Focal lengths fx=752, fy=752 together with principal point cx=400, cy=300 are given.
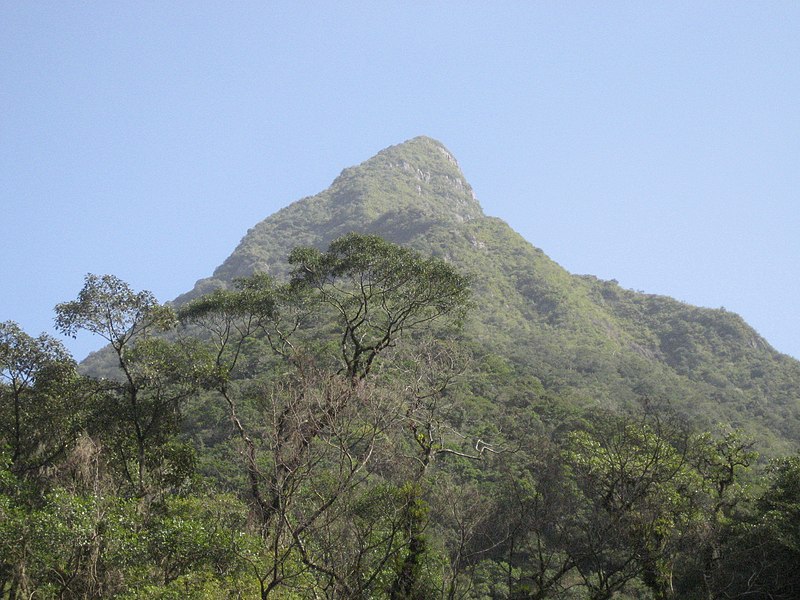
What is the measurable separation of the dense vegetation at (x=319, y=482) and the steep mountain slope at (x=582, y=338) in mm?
18614

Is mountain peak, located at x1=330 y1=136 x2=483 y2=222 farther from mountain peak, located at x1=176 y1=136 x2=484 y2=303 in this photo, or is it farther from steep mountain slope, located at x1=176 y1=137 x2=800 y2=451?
steep mountain slope, located at x1=176 y1=137 x2=800 y2=451

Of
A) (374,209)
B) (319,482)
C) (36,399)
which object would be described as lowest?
(319,482)

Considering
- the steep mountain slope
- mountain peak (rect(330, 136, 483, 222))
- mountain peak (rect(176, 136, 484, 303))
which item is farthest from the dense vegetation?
mountain peak (rect(330, 136, 483, 222))

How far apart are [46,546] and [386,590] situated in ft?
19.5

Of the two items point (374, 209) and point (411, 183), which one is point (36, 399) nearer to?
point (374, 209)

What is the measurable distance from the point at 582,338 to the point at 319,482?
51.5 metres

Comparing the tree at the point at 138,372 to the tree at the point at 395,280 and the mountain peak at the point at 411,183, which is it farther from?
the mountain peak at the point at 411,183

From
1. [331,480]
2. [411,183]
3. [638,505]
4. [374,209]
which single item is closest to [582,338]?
[638,505]

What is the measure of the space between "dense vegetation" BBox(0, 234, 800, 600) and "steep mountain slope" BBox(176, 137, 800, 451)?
1861cm

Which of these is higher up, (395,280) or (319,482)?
(395,280)

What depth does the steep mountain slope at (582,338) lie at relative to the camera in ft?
164

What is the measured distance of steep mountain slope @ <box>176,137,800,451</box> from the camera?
5003cm

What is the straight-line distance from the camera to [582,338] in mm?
66688

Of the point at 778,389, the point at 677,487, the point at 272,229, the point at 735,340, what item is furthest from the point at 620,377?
the point at 272,229
